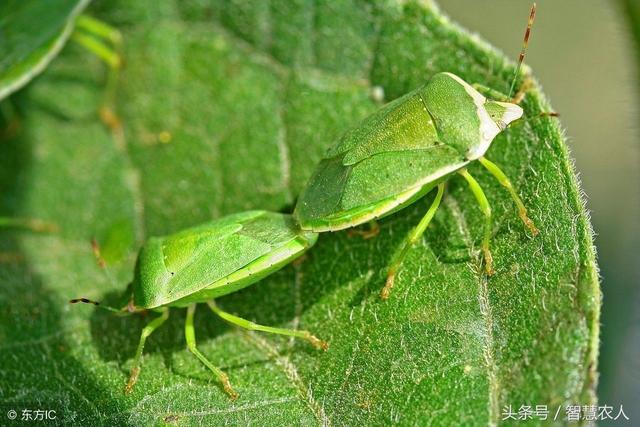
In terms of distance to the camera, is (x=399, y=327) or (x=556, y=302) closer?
(x=556, y=302)

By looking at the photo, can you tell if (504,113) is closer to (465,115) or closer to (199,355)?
(465,115)

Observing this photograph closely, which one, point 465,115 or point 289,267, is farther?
point 289,267

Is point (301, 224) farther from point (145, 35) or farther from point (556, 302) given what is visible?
point (145, 35)

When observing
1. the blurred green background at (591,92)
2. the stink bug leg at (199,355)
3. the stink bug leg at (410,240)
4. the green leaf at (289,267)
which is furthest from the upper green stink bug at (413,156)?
the blurred green background at (591,92)

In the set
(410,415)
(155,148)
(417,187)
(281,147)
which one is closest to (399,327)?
(410,415)

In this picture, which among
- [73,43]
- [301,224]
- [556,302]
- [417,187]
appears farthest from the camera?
[73,43]

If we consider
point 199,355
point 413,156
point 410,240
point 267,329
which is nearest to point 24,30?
point 199,355
